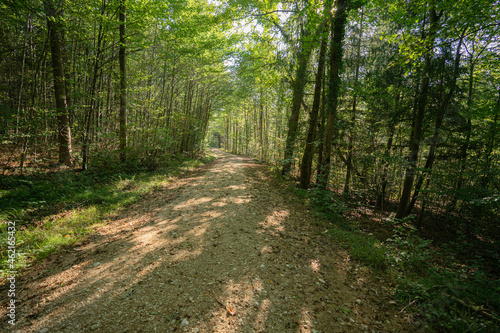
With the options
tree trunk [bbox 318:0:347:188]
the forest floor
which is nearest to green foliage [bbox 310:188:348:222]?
tree trunk [bbox 318:0:347:188]

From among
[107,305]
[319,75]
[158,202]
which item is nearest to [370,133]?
[319,75]

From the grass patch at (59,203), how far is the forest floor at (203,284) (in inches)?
17.7

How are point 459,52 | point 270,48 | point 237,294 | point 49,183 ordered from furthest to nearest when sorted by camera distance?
1. point 270,48
2. point 459,52
3. point 49,183
4. point 237,294

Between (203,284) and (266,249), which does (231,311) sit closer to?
(203,284)

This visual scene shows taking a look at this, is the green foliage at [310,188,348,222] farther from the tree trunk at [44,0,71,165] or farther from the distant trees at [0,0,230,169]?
the tree trunk at [44,0,71,165]

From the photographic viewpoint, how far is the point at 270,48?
38.1 ft

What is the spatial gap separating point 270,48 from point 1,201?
44.1 ft

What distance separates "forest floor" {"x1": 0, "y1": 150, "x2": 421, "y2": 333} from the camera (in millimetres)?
2660

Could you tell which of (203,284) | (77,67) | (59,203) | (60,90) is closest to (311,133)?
(203,284)

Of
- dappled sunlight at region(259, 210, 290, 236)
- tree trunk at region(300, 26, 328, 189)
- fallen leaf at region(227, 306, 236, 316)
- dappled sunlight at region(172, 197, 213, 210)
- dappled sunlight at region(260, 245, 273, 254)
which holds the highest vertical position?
tree trunk at region(300, 26, 328, 189)

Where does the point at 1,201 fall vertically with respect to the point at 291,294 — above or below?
above

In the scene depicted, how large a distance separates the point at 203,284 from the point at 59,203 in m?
5.91

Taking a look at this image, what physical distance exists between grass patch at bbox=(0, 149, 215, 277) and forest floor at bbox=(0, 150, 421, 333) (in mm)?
448

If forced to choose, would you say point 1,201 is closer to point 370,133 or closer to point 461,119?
point 370,133
